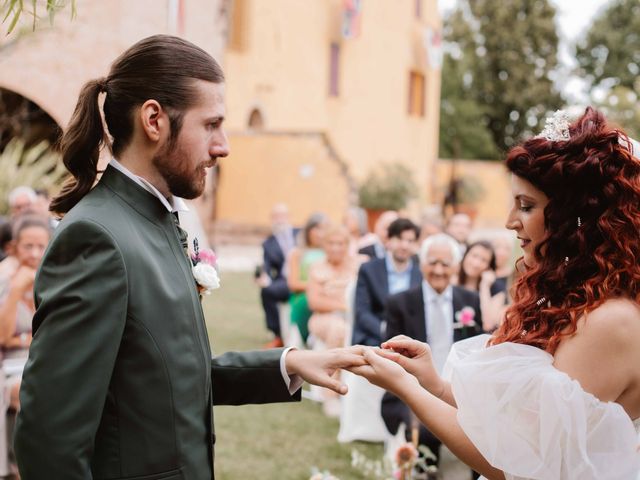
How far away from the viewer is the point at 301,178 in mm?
23219

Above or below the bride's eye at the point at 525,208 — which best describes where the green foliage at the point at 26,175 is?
below

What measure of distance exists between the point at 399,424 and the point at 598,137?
11.8ft

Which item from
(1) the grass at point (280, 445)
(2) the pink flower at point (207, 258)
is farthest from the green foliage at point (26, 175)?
(2) the pink flower at point (207, 258)

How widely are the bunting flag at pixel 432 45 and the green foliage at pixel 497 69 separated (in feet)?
35.0

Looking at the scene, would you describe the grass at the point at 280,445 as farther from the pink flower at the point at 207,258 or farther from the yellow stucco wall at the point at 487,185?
the yellow stucco wall at the point at 487,185

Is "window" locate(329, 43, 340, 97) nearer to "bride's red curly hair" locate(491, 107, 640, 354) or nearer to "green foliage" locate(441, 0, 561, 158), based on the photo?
"green foliage" locate(441, 0, 561, 158)

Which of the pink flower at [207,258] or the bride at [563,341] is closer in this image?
the bride at [563,341]

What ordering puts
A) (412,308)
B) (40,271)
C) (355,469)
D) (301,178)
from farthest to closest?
(301,178), (355,469), (412,308), (40,271)

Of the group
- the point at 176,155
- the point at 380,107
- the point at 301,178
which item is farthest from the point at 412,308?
the point at 380,107

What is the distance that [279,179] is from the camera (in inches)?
912

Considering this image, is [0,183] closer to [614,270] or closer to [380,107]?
[614,270]

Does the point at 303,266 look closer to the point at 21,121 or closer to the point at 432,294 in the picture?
the point at 432,294

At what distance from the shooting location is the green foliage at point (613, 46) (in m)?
39.8

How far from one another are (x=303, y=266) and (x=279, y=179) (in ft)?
47.4
